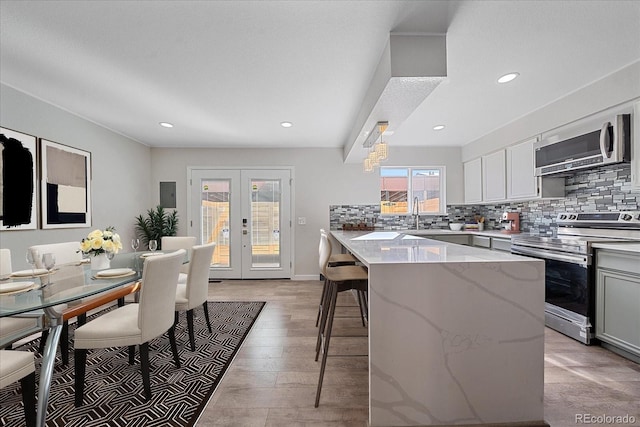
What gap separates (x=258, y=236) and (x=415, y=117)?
126 inches

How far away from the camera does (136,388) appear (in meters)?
1.96

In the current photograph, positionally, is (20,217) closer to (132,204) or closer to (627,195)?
(132,204)

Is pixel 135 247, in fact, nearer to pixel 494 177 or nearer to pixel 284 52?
pixel 284 52

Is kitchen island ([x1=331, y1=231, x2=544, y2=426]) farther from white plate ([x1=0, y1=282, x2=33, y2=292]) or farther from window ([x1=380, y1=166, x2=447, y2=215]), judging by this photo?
window ([x1=380, y1=166, x2=447, y2=215])

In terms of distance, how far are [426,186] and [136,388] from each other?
486cm

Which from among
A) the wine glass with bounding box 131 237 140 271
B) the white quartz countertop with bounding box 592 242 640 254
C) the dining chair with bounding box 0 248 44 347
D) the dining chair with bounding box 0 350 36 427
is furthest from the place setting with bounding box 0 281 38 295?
the white quartz countertop with bounding box 592 242 640 254

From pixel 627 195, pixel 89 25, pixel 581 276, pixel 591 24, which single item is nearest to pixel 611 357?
pixel 581 276

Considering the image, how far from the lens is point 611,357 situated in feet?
7.61

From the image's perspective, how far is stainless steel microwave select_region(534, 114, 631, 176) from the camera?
2.40 m

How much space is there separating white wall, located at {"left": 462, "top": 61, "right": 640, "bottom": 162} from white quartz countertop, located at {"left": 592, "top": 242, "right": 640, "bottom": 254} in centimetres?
118

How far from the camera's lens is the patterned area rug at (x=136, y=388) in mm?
1682

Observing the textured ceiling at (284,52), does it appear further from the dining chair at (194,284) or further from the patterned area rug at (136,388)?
the patterned area rug at (136,388)

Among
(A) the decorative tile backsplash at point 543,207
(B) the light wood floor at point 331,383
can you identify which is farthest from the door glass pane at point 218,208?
(B) the light wood floor at point 331,383

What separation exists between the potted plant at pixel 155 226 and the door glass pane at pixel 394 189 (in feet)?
12.2
